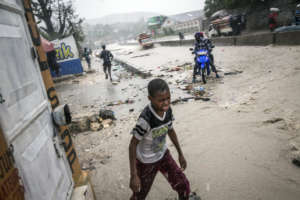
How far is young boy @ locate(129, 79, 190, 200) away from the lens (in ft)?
5.31

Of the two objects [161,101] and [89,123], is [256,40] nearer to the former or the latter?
[89,123]

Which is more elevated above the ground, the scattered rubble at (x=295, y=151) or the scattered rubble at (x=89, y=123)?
the scattered rubble at (x=89, y=123)

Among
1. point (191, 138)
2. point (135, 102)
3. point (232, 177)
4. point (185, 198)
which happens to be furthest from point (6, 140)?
point (135, 102)

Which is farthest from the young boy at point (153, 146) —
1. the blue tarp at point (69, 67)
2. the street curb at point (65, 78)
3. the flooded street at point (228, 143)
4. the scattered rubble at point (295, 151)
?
the blue tarp at point (69, 67)

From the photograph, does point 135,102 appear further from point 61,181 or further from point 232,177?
point 61,181

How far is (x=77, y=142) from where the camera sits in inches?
160

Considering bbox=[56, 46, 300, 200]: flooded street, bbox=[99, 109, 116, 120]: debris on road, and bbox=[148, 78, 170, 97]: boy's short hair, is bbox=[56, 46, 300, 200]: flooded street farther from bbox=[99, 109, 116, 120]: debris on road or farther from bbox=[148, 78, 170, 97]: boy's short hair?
bbox=[148, 78, 170, 97]: boy's short hair

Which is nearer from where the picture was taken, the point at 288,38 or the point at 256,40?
the point at 288,38

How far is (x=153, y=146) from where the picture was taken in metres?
1.78

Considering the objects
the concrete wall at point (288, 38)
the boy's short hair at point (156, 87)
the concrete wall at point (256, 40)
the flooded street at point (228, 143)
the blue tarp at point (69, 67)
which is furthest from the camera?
the blue tarp at point (69, 67)

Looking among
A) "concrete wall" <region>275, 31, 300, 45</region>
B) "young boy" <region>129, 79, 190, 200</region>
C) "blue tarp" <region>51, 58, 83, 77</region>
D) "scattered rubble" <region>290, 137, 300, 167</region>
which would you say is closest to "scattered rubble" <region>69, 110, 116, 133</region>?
"young boy" <region>129, 79, 190, 200</region>

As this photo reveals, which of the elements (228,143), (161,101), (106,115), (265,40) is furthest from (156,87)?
(265,40)

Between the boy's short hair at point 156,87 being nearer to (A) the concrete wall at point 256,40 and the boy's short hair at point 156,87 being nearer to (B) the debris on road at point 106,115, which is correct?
(B) the debris on road at point 106,115

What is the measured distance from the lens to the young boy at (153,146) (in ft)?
5.31
